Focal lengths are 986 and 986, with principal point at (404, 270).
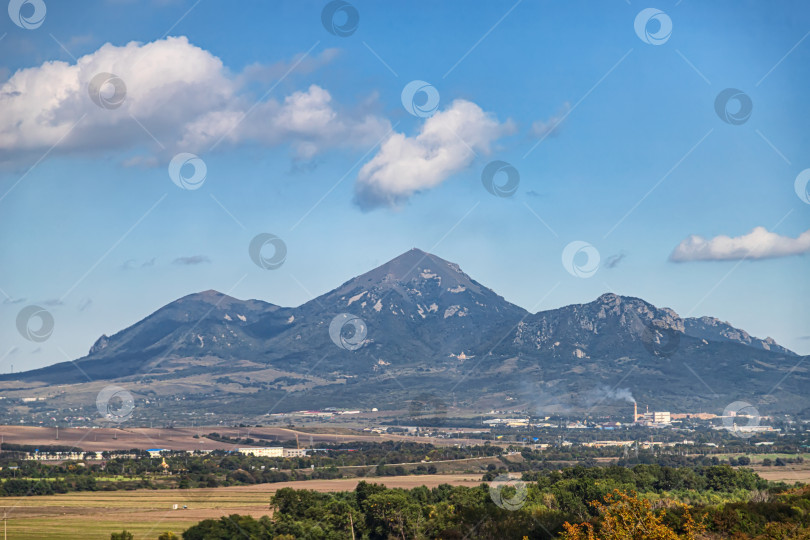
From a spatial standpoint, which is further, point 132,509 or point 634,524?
point 132,509

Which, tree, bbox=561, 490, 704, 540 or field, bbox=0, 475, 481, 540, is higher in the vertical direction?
tree, bbox=561, 490, 704, 540

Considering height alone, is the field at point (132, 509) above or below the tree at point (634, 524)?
below

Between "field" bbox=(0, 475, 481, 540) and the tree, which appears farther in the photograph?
→ "field" bbox=(0, 475, 481, 540)

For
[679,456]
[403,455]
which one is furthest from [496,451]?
[679,456]

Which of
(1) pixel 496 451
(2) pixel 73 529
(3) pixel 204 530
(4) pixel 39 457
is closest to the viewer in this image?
(3) pixel 204 530

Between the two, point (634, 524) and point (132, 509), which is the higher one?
point (634, 524)

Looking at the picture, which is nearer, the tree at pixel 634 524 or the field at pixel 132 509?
the tree at pixel 634 524

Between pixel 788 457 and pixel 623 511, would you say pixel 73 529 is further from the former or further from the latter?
pixel 788 457

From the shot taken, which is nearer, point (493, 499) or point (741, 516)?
point (741, 516)
